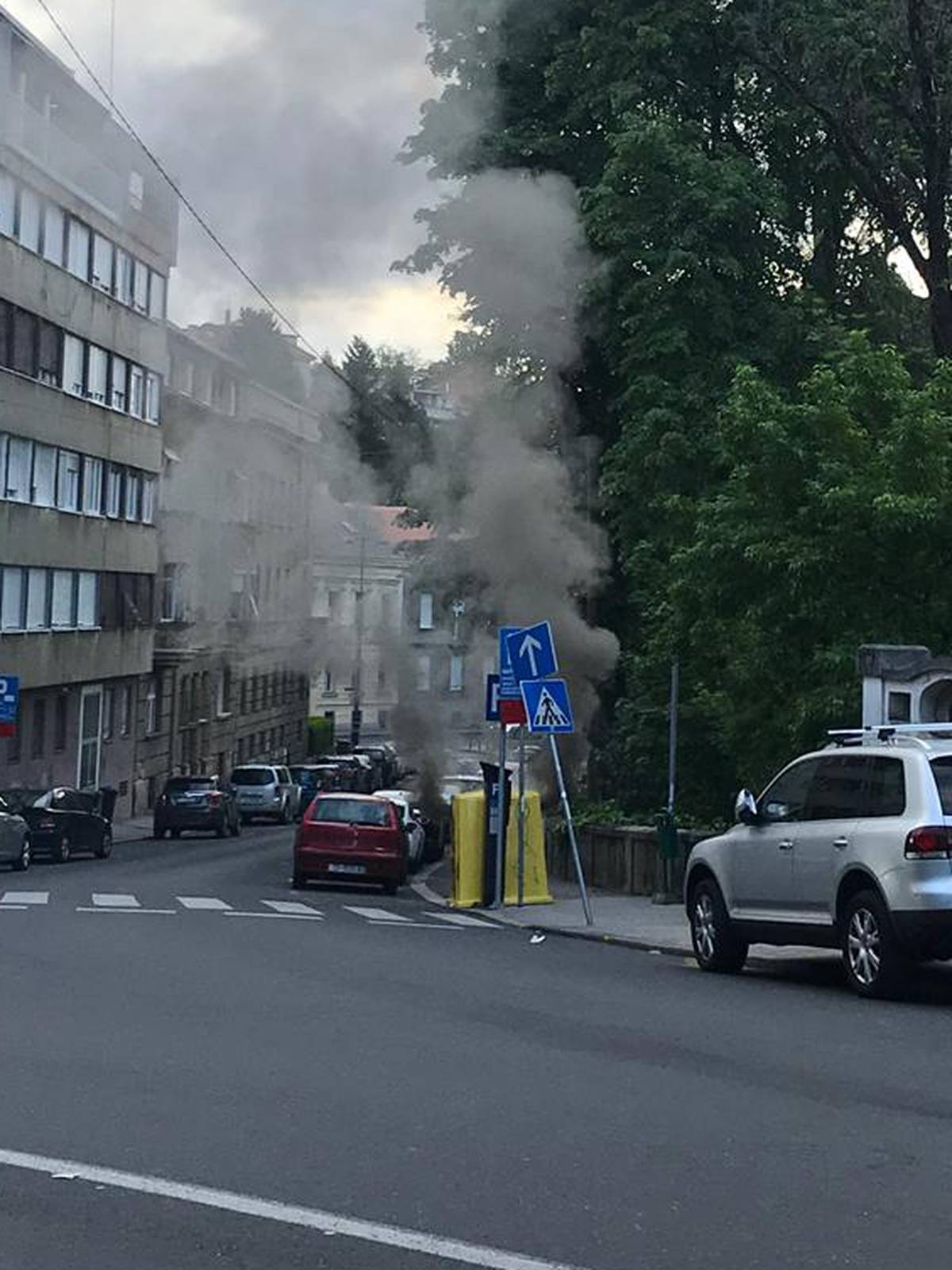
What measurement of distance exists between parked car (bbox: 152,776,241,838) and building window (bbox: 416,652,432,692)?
21.3 feet

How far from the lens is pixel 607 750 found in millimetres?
34656

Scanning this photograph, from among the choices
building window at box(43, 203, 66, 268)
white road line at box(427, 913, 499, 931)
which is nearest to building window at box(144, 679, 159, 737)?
building window at box(43, 203, 66, 268)

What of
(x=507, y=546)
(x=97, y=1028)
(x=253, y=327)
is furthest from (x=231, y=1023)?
(x=253, y=327)

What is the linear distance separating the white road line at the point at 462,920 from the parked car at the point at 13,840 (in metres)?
9.62

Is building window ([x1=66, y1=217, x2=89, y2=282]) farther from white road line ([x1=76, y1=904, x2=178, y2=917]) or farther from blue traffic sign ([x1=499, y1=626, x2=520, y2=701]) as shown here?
white road line ([x1=76, y1=904, x2=178, y2=917])

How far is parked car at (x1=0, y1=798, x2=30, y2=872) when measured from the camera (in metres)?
32.2

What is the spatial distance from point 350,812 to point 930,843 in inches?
659

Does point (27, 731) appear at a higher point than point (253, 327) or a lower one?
lower

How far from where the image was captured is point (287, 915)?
74.5 feet

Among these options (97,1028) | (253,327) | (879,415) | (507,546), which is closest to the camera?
(97,1028)

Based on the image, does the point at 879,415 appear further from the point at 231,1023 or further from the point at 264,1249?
the point at 264,1249

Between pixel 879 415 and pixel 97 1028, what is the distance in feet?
47.5

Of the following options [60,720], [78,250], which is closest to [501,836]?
[60,720]

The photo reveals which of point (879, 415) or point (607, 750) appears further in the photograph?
point (607, 750)
